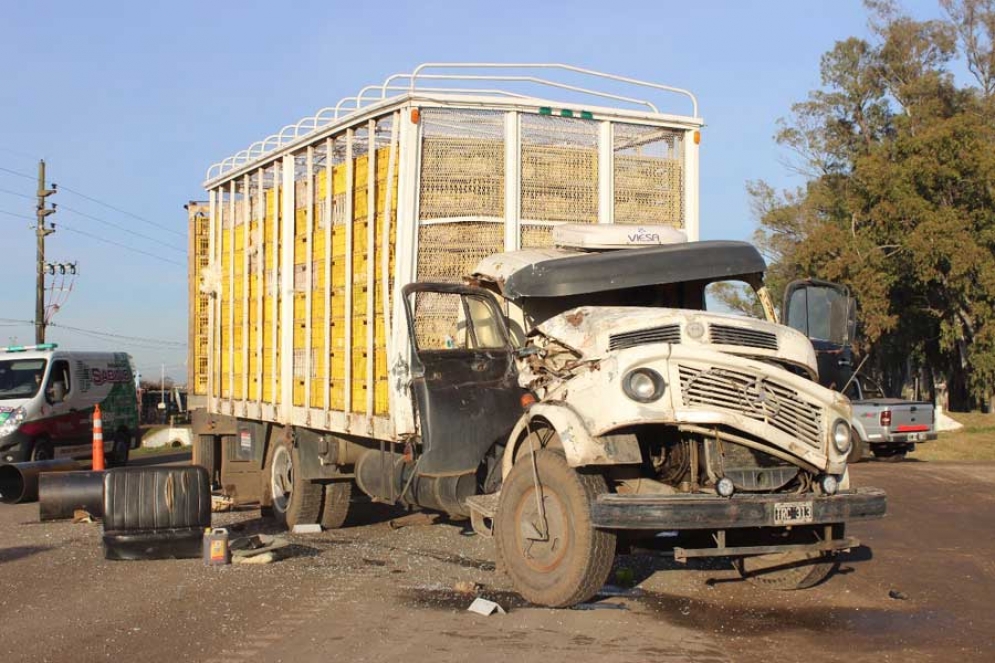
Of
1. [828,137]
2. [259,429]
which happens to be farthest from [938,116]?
[259,429]

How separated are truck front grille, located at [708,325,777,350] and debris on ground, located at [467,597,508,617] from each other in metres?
2.15

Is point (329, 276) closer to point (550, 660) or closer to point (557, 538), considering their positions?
point (557, 538)

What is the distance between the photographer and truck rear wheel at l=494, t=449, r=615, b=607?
7062 millimetres

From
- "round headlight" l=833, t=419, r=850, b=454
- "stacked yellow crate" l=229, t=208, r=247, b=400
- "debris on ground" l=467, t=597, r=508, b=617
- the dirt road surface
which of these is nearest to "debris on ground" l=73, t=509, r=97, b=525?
the dirt road surface

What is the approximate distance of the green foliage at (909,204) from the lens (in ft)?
111

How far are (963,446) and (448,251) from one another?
20073 mm

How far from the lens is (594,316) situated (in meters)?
7.76

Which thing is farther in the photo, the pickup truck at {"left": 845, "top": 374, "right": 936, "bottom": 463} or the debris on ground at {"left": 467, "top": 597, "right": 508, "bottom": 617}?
the pickup truck at {"left": 845, "top": 374, "right": 936, "bottom": 463}

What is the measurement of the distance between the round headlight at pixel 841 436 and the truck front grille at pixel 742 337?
0.62 meters

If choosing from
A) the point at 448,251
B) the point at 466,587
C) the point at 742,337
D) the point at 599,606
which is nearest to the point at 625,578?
the point at 599,606

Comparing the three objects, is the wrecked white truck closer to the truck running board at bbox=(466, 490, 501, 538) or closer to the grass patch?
the truck running board at bbox=(466, 490, 501, 538)

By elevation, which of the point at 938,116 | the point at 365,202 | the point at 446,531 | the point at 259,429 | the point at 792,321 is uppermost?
the point at 938,116

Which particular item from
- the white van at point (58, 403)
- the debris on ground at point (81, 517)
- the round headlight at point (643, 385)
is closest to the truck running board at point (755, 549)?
the round headlight at point (643, 385)

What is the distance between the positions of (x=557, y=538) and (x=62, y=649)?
116 inches
